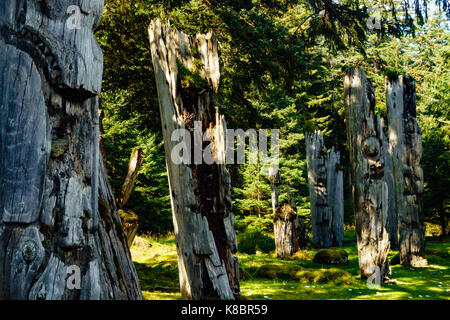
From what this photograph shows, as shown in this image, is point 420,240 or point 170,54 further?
point 420,240

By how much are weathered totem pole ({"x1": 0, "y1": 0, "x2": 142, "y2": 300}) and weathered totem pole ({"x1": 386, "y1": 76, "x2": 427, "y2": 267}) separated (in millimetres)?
9595

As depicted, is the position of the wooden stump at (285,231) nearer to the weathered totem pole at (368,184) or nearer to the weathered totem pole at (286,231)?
the weathered totem pole at (286,231)

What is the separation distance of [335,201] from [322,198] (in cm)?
110

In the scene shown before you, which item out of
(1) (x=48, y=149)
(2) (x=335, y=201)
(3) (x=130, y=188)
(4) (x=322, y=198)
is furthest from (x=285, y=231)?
(1) (x=48, y=149)

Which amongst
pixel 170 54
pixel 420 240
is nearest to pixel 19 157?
pixel 170 54

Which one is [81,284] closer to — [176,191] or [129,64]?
[176,191]

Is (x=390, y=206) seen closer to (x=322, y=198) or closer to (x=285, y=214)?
(x=322, y=198)

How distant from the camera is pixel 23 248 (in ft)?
6.80

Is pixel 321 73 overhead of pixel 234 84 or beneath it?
overhead

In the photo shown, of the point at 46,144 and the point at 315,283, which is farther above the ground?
the point at 46,144

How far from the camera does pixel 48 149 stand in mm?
2152

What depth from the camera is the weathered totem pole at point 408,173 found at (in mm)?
10281

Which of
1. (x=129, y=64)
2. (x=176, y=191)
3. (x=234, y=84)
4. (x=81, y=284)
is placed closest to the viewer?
(x=81, y=284)

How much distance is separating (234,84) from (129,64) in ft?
8.92
